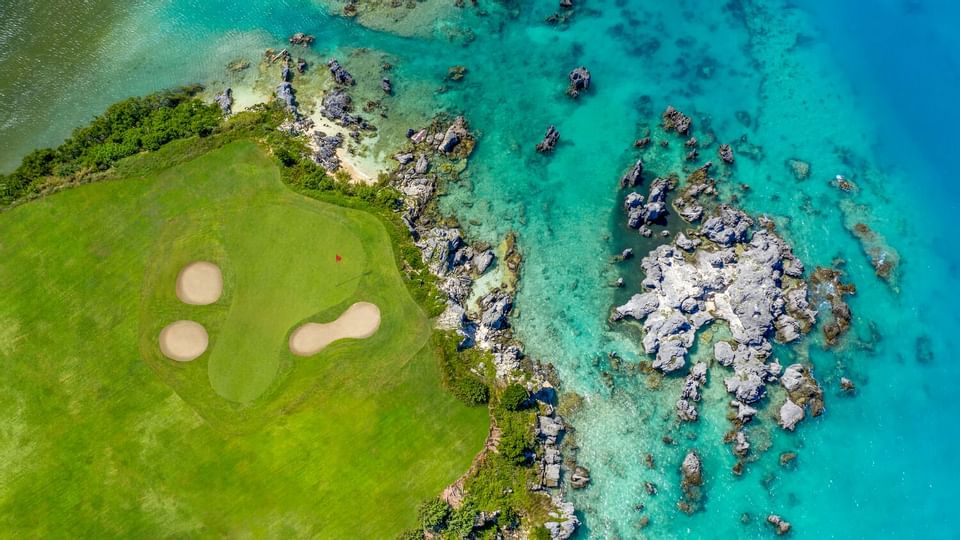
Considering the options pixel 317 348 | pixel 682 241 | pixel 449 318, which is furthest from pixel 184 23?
pixel 682 241

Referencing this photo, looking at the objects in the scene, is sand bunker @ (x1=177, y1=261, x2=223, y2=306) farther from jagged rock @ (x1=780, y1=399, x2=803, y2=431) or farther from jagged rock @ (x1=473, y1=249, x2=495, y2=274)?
jagged rock @ (x1=780, y1=399, x2=803, y2=431)

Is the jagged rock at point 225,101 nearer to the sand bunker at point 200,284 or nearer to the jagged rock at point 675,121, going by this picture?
the sand bunker at point 200,284

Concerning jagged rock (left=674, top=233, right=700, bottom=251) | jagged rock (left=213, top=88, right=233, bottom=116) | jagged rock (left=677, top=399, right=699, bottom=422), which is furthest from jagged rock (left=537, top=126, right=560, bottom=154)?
jagged rock (left=213, top=88, right=233, bottom=116)

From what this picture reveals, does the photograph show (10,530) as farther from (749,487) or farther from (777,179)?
(777,179)

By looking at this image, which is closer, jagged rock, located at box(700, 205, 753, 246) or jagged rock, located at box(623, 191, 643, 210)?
jagged rock, located at box(700, 205, 753, 246)

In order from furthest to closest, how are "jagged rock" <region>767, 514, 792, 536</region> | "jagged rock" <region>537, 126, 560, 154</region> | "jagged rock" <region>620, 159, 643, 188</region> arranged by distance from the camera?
"jagged rock" <region>537, 126, 560, 154</region> → "jagged rock" <region>620, 159, 643, 188</region> → "jagged rock" <region>767, 514, 792, 536</region>

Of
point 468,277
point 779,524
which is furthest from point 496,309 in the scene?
point 779,524

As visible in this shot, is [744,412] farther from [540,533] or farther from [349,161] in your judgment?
[349,161]
